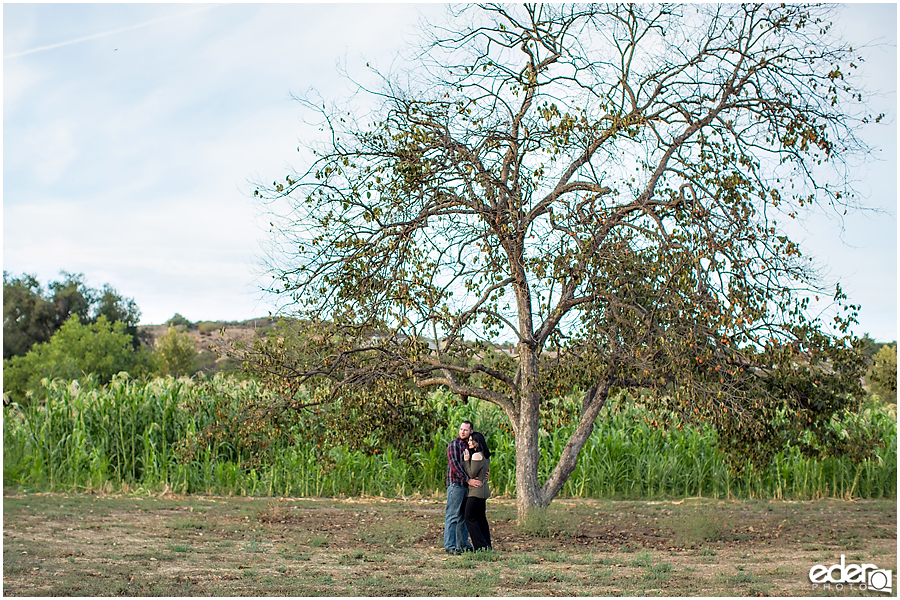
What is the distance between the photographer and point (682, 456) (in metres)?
15.9

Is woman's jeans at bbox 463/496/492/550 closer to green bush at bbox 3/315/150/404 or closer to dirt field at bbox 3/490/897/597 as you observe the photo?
dirt field at bbox 3/490/897/597

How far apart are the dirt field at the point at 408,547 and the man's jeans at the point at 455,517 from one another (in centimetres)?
26

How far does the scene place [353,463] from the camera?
51.7 ft

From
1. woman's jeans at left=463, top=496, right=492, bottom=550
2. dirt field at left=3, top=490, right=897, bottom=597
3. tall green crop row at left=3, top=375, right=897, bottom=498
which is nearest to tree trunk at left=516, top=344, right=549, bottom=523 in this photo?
dirt field at left=3, top=490, right=897, bottom=597

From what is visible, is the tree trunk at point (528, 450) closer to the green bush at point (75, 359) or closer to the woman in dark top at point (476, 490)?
the woman in dark top at point (476, 490)

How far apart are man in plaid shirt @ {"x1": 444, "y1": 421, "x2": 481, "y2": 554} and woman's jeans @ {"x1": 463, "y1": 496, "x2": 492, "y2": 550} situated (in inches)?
4.8

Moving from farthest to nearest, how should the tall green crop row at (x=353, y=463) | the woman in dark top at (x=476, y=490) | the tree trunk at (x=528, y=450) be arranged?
the tall green crop row at (x=353, y=463), the tree trunk at (x=528, y=450), the woman in dark top at (x=476, y=490)

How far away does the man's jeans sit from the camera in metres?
9.70

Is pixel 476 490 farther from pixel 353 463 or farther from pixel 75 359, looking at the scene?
pixel 75 359

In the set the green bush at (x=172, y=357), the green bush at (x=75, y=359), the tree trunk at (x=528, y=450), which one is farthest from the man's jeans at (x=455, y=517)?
the green bush at (x=172, y=357)

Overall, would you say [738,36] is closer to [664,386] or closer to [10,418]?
[664,386]

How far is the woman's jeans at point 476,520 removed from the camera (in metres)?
9.57

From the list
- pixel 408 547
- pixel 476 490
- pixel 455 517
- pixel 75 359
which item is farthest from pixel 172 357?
pixel 476 490

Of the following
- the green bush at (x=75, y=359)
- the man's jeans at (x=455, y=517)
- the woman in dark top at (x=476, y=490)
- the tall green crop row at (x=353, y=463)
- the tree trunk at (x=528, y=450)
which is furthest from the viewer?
the green bush at (x=75, y=359)
